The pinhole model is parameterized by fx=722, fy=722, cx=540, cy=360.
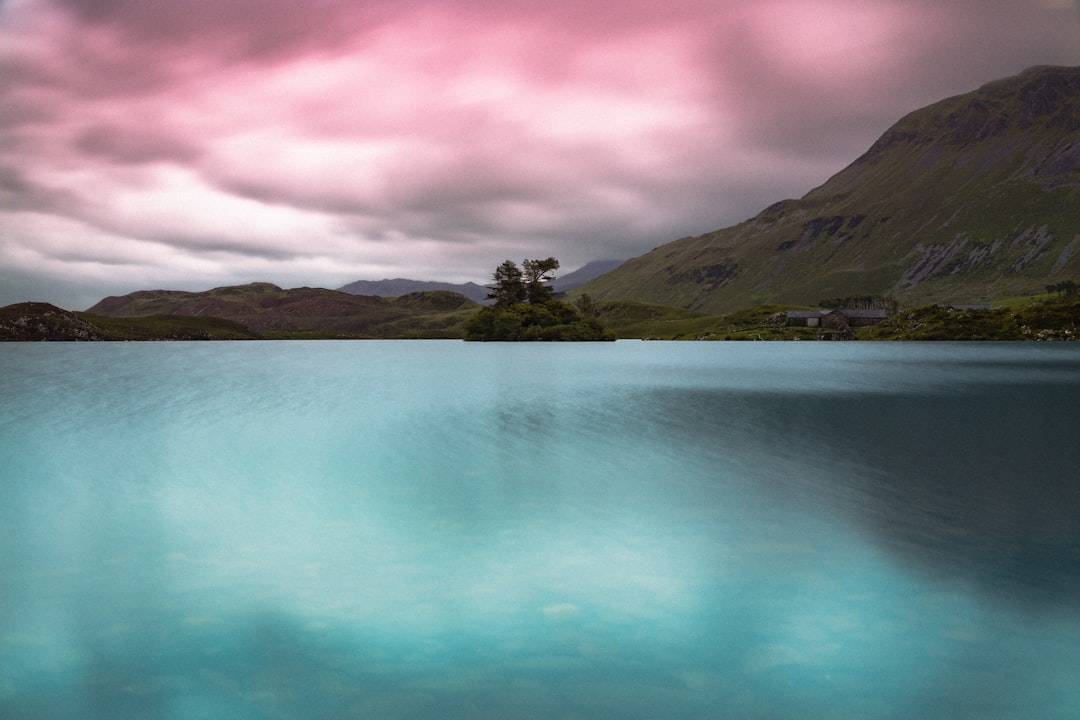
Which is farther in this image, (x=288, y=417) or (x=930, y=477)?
(x=288, y=417)

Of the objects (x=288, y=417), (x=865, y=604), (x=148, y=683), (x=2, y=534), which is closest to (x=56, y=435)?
(x=288, y=417)

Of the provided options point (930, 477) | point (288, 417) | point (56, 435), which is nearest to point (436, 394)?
point (288, 417)

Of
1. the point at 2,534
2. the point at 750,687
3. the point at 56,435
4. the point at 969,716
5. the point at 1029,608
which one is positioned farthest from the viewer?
the point at 56,435

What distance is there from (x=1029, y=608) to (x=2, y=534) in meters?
22.4

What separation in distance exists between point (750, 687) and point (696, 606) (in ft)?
10.2

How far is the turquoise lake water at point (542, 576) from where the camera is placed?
9641mm

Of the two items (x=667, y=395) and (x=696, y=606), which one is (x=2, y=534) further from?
(x=667, y=395)

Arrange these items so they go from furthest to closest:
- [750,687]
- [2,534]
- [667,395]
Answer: [667,395], [2,534], [750,687]

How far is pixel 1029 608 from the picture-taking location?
12.3 meters

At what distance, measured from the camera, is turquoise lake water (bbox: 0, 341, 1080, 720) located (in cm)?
964

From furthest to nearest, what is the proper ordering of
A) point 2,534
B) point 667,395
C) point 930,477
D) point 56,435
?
point 667,395 < point 56,435 < point 930,477 < point 2,534

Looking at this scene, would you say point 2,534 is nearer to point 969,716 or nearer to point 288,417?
point 969,716

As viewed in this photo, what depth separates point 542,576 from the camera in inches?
569

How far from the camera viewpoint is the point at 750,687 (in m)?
9.73
